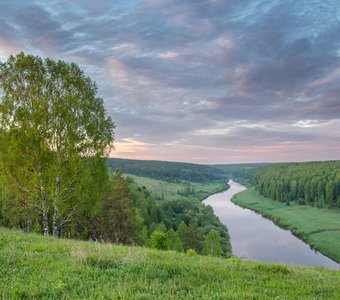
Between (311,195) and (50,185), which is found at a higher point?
(50,185)

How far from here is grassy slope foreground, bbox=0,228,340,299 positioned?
22.6ft

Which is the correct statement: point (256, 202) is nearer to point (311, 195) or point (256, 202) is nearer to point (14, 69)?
point (311, 195)

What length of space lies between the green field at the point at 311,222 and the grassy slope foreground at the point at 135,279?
183 ft

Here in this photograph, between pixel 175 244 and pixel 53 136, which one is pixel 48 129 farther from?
pixel 175 244

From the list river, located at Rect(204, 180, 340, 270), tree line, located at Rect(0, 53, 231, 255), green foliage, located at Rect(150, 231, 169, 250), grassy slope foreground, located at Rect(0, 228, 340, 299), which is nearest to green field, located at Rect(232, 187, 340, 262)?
river, located at Rect(204, 180, 340, 270)

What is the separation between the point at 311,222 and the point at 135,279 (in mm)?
88508

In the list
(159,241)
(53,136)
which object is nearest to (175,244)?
(159,241)

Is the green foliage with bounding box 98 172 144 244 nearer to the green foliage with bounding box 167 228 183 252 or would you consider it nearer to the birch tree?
the green foliage with bounding box 167 228 183 252

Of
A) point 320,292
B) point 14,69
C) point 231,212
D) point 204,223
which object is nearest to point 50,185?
point 14,69

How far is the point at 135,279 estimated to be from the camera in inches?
315

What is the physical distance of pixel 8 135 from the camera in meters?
21.7

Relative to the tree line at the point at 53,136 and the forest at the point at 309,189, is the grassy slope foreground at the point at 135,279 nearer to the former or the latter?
the tree line at the point at 53,136

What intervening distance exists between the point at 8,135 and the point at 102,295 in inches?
730

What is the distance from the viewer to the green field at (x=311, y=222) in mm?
64769
